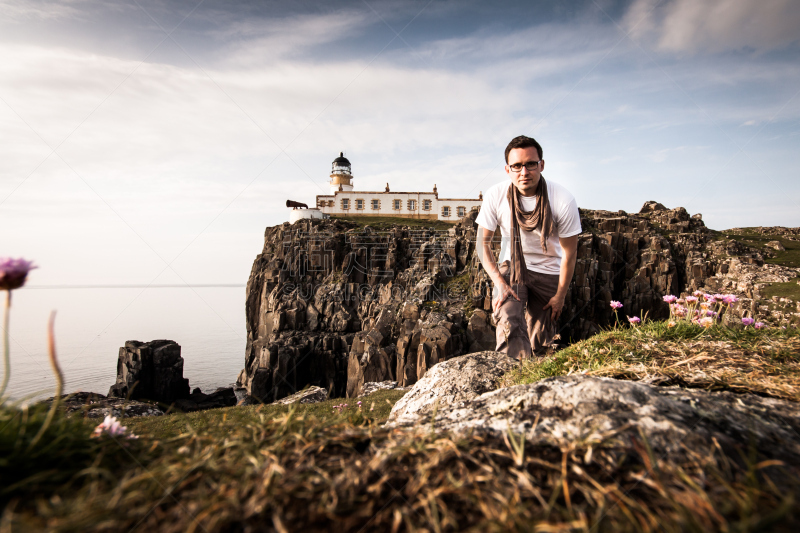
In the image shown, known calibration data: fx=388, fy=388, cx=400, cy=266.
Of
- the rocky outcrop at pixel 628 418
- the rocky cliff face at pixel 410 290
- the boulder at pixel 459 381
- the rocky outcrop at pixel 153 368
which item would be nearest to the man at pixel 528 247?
the boulder at pixel 459 381

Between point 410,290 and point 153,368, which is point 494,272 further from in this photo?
point 410,290

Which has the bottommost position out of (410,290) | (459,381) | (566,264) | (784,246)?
(410,290)

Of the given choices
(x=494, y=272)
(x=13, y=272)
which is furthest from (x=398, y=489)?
(x=494, y=272)

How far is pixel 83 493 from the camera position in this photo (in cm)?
142

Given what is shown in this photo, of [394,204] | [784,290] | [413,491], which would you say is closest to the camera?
[413,491]

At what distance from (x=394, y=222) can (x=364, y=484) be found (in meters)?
82.3

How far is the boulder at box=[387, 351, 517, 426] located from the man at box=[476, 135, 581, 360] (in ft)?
1.80

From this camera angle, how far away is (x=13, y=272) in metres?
1.82

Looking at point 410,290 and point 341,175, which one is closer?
point 410,290

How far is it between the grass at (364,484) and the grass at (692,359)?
1528mm

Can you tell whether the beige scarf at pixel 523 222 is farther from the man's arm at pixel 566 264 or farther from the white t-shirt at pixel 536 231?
the man's arm at pixel 566 264

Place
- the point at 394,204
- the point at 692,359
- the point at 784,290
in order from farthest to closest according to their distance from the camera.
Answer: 1. the point at 394,204
2. the point at 784,290
3. the point at 692,359

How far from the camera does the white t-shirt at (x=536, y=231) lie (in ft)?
20.0

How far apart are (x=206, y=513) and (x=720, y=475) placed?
75.7 inches
